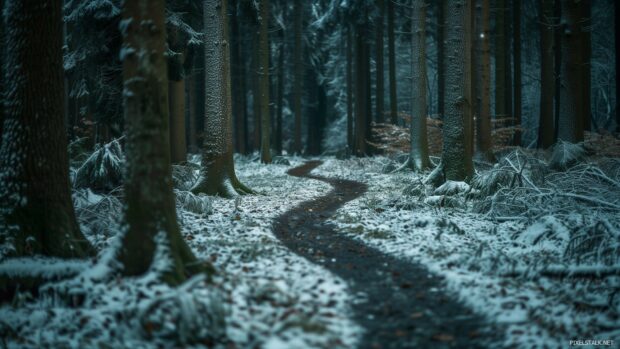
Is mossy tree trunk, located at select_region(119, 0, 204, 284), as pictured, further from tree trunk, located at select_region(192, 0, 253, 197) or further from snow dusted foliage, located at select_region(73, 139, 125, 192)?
tree trunk, located at select_region(192, 0, 253, 197)

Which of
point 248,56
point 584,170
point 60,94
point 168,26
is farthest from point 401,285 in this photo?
point 248,56

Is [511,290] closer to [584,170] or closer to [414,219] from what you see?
[414,219]

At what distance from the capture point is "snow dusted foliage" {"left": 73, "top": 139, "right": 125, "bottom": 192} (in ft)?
30.3

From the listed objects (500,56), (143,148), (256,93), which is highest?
(256,93)

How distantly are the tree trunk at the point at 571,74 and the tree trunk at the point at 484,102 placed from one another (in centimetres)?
244

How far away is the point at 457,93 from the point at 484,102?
4.55 m

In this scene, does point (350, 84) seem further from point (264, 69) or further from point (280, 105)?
point (264, 69)

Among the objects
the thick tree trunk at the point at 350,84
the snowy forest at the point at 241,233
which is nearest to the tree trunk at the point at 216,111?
the snowy forest at the point at 241,233

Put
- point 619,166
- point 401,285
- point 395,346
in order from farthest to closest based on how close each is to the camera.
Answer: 1. point 619,166
2. point 401,285
3. point 395,346

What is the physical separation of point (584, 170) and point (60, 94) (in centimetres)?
967

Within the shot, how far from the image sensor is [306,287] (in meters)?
5.04

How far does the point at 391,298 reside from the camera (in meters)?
4.99

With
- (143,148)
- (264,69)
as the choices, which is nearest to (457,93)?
(143,148)

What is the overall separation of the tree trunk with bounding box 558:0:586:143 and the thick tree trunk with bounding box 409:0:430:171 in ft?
15.8
